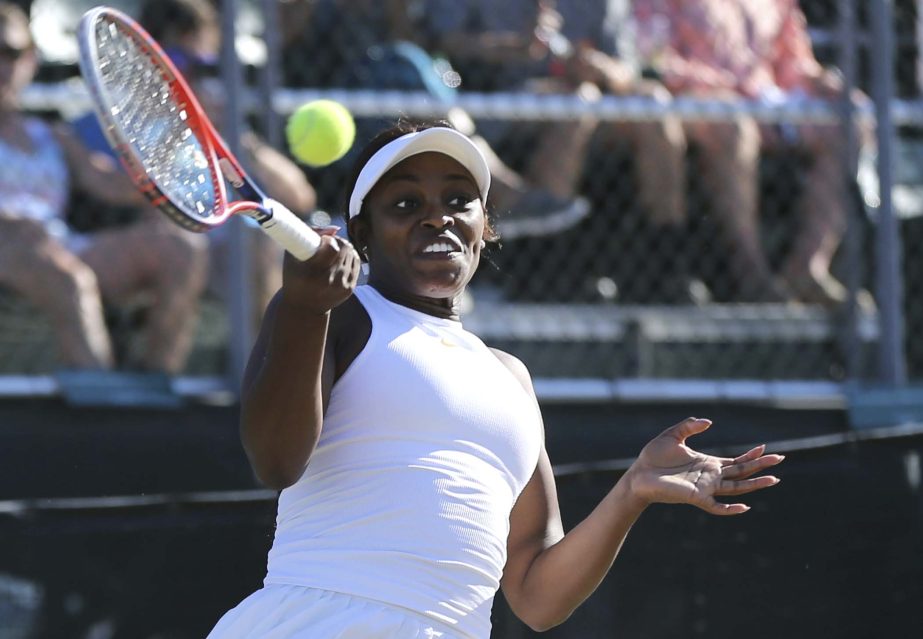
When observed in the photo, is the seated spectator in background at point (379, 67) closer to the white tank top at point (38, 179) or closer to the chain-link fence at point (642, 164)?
the chain-link fence at point (642, 164)

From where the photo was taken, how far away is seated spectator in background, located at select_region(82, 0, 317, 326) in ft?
14.9

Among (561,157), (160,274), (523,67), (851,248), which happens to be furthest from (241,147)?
(851,248)

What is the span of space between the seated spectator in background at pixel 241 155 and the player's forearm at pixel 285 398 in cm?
226

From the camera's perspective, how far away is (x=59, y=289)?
4.41 m

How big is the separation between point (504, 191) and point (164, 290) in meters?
1.35

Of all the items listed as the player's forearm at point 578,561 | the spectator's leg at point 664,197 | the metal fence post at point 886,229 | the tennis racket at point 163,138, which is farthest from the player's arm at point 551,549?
the spectator's leg at point 664,197

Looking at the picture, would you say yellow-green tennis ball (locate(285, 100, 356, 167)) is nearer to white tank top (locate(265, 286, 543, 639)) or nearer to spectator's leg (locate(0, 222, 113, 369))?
white tank top (locate(265, 286, 543, 639))

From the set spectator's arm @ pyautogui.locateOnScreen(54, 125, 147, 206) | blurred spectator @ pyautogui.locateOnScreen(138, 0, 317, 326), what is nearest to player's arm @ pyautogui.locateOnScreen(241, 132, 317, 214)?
blurred spectator @ pyautogui.locateOnScreen(138, 0, 317, 326)

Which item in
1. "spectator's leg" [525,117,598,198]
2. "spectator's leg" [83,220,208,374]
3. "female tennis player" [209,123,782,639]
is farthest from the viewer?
"spectator's leg" [525,117,598,198]

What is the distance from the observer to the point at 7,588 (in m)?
3.26

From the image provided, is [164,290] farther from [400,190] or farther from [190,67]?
[400,190]

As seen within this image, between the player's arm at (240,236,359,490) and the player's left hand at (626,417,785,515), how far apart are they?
23.1 inches

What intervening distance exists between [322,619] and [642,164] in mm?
3633

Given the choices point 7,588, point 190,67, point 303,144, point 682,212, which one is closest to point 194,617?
point 7,588
